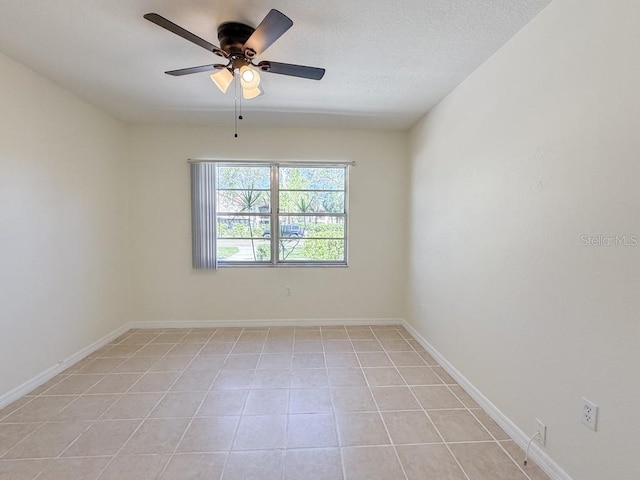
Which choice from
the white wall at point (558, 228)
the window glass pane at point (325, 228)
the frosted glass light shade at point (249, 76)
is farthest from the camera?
the window glass pane at point (325, 228)

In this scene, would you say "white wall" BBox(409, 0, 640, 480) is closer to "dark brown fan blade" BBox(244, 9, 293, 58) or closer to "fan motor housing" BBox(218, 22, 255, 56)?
"dark brown fan blade" BBox(244, 9, 293, 58)

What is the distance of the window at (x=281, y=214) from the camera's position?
12.9 feet

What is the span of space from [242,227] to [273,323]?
133 centimetres

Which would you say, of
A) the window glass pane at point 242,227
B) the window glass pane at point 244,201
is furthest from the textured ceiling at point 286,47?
the window glass pane at point 242,227

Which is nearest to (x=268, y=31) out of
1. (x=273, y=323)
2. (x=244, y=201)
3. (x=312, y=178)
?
(x=312, y=178)

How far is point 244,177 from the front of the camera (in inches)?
155

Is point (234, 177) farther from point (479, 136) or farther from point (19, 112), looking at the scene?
point (479, 136)

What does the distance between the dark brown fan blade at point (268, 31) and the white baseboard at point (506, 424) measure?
8.85 ft

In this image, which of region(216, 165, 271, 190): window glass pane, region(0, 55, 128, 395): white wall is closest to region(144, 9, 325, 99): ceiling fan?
region(0, 55, 128, 395): white wall

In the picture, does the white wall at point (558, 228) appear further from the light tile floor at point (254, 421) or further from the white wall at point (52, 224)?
the white wall at point (52, 224)

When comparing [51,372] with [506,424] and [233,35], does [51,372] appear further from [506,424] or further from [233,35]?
[506,424]

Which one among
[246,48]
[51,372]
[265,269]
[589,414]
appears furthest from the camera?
[265,269]

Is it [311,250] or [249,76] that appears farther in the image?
[311,250]

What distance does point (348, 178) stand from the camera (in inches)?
156
